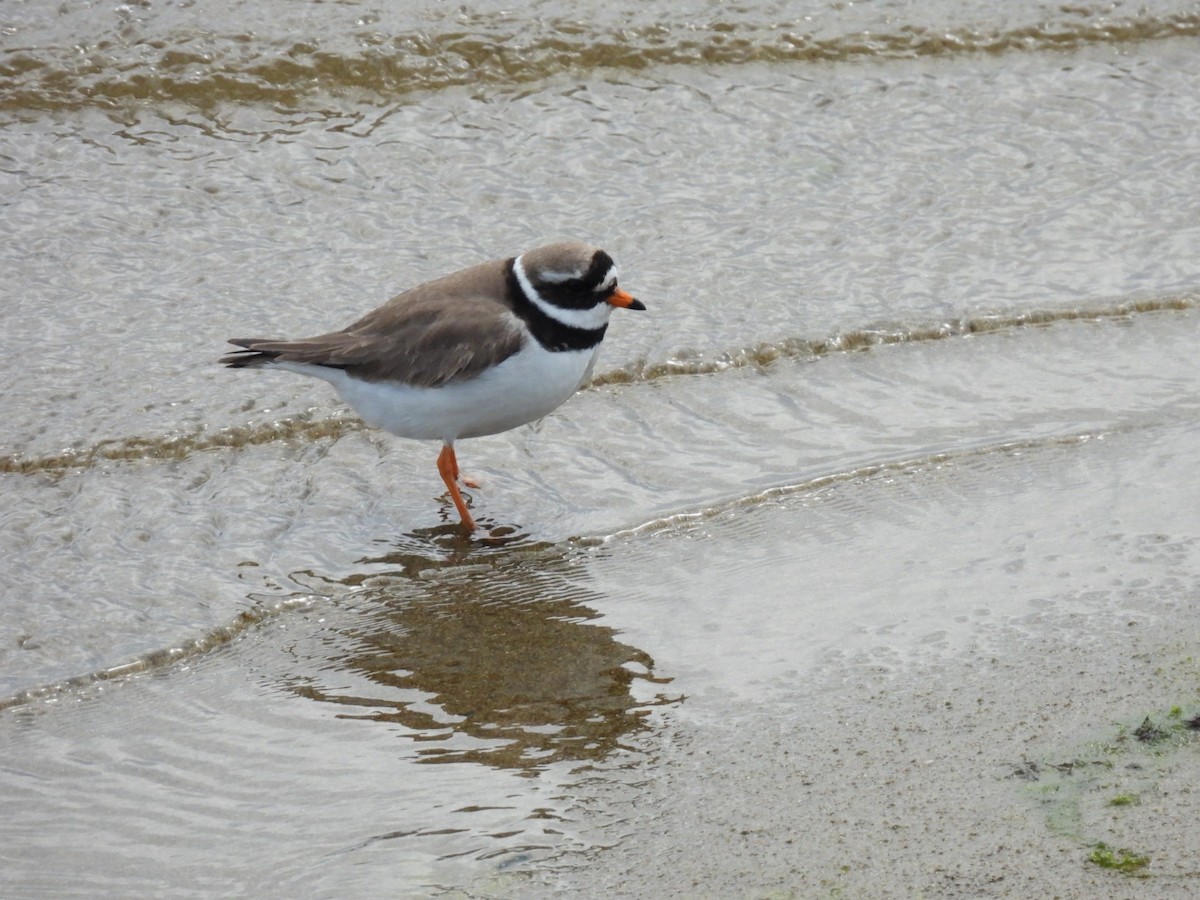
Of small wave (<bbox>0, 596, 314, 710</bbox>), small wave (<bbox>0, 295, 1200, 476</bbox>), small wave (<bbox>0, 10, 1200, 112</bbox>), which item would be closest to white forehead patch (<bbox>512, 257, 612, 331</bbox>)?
small wave (<bbox>0, 295, 1200, 476</bbox>)

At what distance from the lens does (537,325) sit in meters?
6.11

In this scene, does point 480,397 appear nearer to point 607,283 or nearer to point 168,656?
point 607,283

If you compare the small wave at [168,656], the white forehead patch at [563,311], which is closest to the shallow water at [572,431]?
the small wave at [168,656]

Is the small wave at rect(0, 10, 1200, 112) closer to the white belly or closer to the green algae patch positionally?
the white belly

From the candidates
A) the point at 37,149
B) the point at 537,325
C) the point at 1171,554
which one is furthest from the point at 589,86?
the point at 1171,554

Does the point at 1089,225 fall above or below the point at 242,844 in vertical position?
above

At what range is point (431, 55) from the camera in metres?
10.3

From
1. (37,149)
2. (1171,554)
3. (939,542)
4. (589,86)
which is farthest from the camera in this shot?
(589,86)

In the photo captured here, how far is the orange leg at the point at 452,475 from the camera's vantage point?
19.9 feet

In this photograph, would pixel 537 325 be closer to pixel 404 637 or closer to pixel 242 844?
pixel 404 637

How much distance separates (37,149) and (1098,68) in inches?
284

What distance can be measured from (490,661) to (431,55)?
6472mm

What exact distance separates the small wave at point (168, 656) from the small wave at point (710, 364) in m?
1.44

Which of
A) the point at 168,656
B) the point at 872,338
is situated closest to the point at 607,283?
the point at 872,338
